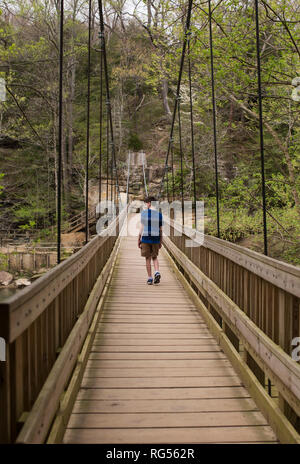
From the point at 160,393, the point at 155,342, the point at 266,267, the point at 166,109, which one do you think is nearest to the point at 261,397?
the point at 160,393

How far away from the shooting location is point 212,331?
3467 mm

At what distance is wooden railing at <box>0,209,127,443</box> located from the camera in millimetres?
1237

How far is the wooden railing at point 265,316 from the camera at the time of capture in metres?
1.81

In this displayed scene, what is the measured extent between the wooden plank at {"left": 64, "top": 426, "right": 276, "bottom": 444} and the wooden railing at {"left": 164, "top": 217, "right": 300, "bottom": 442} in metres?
0.12

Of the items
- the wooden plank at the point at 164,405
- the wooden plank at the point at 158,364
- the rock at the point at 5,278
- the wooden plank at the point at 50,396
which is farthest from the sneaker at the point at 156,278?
the rock at the point at 5,278

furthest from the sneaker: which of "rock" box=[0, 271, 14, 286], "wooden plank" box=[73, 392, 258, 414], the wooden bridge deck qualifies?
"rock" box=[0, 271, 14, 286]

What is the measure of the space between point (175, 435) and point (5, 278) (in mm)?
13131

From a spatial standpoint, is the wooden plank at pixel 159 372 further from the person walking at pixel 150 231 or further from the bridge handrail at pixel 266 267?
the person walking at pixel 150 231

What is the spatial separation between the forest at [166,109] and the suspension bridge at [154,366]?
13.0 ft

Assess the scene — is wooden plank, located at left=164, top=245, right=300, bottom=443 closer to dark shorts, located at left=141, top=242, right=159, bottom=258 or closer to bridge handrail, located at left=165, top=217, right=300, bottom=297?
bridge handrail, located at left=165, top=217, right=300, bottom=297

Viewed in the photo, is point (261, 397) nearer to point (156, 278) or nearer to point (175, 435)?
point (175, 435)
